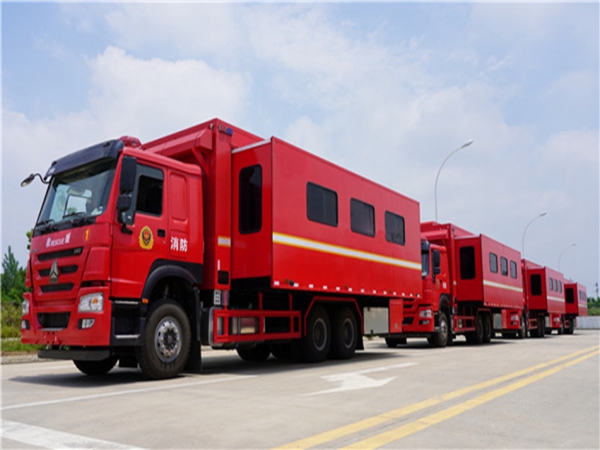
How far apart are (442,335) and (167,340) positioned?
36.8 ft

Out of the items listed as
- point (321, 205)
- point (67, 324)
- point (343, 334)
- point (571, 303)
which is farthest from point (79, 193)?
point (571, 303)

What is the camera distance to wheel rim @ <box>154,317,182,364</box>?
8.09 metres

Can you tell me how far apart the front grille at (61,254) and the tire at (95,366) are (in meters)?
1.91

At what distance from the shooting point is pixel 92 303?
7.50 m

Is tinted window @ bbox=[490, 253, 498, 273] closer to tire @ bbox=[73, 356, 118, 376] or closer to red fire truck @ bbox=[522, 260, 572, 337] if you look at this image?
red fire truck @ bbox=[522, 260, 572, 337]

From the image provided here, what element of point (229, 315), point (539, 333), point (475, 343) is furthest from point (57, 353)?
point (539, 333)

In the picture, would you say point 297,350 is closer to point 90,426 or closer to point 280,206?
point 280,206

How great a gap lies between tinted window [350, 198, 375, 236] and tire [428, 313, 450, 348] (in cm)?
631

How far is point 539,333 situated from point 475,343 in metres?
9.98

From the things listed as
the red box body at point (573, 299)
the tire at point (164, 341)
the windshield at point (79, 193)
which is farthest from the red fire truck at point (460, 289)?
the red box body at point (573, 299)

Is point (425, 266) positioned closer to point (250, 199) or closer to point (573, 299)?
point (250, 199)

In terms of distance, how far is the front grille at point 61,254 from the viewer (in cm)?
777

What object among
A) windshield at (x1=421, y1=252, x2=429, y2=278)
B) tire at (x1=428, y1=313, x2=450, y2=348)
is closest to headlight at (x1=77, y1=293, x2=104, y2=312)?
windshield at (x1=421, y1=252, x2=429, y2=278)

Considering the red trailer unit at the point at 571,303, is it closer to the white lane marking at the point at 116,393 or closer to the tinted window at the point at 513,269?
the tinted window at the point at 513,269
